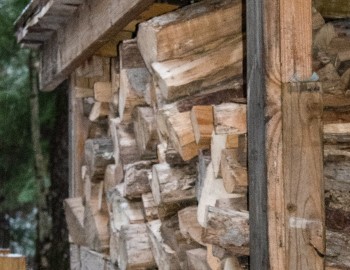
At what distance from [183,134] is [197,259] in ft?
1.63

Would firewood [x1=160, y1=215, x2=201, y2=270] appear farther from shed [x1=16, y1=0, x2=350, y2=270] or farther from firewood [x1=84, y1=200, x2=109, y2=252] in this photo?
firewood [x1=84, y1=200, x2=109, y2=252]

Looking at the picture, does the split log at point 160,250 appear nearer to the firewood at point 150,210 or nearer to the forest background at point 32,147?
the firewood at point 150,210

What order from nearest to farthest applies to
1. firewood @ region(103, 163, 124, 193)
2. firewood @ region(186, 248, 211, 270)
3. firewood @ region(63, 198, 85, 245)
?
firewood @ region(186, 248, 211, 270) → firewood @ region(103, 163, 124, 193) → firewood @ region(63, 198, 85, 245)

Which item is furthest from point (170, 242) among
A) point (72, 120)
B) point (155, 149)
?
point (72, 120)

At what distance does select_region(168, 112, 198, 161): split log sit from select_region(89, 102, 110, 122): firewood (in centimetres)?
161

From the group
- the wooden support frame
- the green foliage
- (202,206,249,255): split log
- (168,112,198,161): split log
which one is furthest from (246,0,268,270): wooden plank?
the green foliage

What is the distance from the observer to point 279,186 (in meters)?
2.22

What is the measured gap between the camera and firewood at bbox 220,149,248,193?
2.57 m

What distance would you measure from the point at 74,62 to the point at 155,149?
1.04 meters

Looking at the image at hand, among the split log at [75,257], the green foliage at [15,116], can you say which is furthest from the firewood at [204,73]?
the green foliage at [15,116]

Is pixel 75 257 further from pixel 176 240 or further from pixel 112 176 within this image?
pixel 176 240

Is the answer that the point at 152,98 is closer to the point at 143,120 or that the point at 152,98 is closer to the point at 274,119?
the point at 143,120

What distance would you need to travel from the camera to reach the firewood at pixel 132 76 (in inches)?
147

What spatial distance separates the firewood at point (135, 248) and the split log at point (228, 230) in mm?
963
